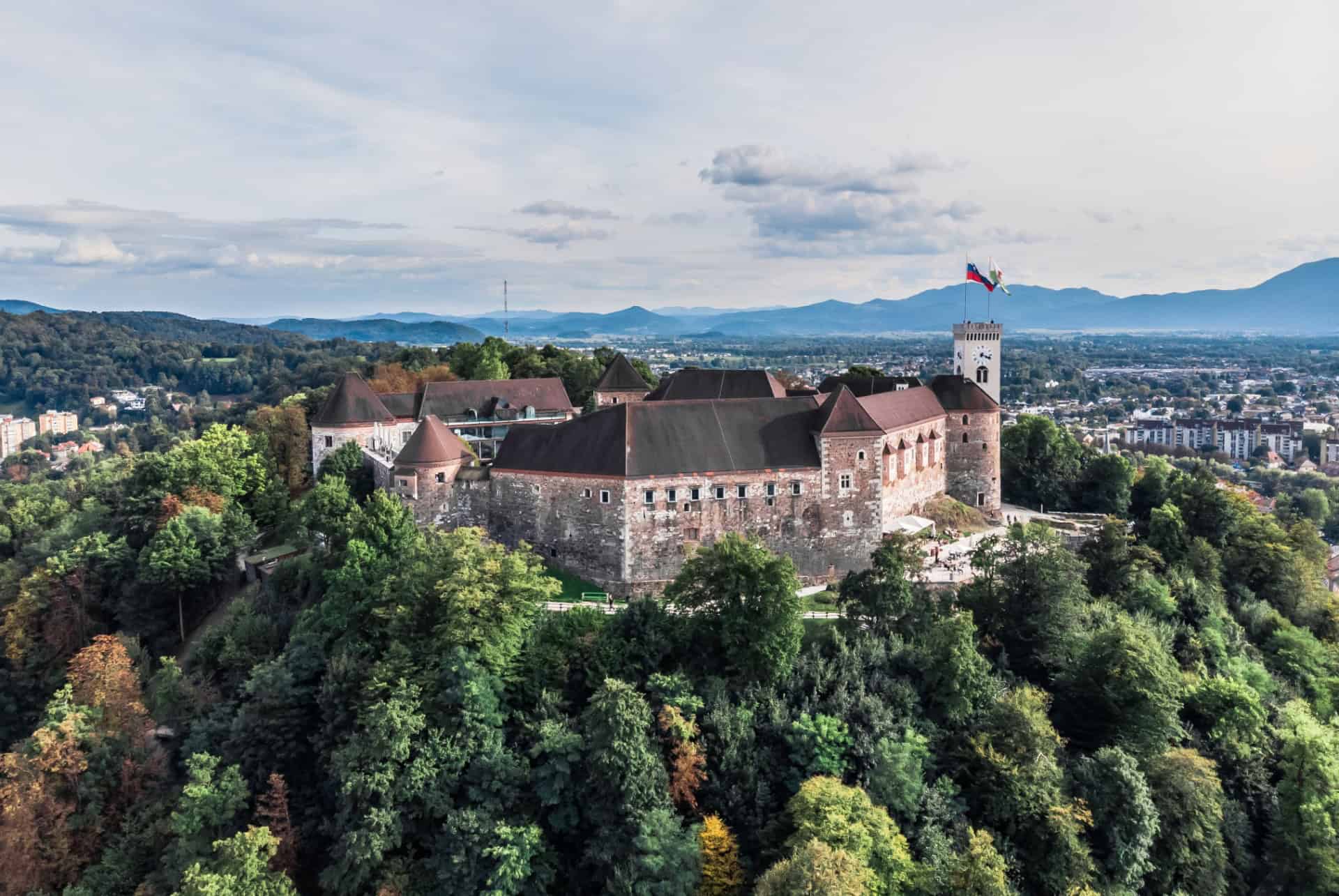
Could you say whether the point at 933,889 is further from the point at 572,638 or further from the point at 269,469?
the point at 269,469

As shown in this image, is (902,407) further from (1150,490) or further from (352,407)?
(352,407)

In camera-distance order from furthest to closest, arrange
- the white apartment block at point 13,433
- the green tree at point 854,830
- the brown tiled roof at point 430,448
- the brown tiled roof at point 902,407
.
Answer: the white apartment block at point 13,433, the brown tiled roof at point 902,407, the brown tiled roof at point 430,448, the green tree at point 854,830

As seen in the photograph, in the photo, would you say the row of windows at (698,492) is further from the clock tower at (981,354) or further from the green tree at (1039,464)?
the green tree at (1039,464)

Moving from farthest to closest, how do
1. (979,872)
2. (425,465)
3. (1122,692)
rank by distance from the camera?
(425,465) → (1122,692) → (979,872)

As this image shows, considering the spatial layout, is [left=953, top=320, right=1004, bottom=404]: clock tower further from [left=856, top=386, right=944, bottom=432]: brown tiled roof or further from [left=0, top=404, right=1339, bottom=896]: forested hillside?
[left=0, top=404, right=1339, bottom=896]: forested hillside

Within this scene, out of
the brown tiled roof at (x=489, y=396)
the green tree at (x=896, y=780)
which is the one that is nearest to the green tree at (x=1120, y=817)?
the green tree at (x=896, y=780)

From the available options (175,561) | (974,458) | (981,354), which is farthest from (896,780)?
(981,354)

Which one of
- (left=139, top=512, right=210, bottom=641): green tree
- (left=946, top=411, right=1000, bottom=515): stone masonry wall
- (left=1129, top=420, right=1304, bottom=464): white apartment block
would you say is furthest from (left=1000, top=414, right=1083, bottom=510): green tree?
(left=1129, top=420, right=1304, bottom=464): white apartment block
